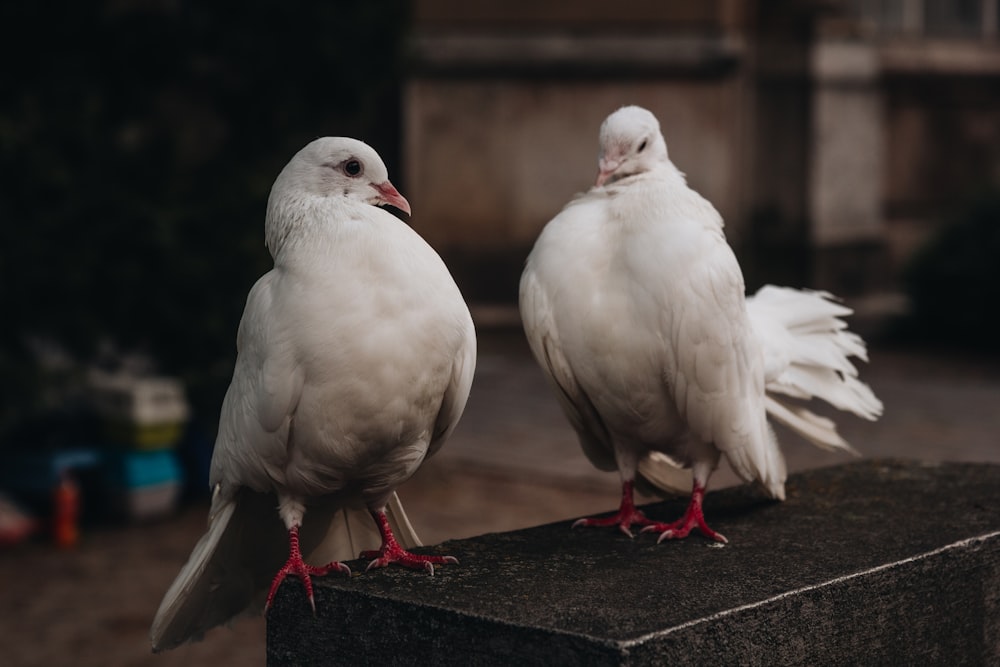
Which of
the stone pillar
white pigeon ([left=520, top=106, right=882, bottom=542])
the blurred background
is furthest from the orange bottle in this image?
the stone pillar

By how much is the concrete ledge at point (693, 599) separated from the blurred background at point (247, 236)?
249 centimetres

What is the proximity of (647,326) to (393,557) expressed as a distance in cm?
82

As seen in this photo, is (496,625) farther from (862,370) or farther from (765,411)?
(862,370)

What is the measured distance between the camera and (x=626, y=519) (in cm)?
367

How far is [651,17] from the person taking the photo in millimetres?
12266

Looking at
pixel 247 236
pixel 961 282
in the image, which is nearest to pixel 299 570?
pixel 247 236

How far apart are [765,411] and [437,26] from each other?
875 centimetres

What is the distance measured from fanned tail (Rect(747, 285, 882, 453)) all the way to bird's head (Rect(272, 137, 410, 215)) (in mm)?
1246

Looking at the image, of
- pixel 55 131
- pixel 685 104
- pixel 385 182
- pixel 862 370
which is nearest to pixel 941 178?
pixel 685 104

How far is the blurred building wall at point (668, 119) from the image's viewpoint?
1217cm

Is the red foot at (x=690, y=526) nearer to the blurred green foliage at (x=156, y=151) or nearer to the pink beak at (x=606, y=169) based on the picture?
the pink beak at (x=606, y=169)

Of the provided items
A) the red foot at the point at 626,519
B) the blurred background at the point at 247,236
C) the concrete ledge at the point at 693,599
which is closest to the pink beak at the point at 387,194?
the concrete ledge at the point at 693,599

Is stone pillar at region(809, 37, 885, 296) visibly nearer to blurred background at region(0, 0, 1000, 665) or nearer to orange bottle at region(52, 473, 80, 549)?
blurred background at region(0, 0, 1000, 665)

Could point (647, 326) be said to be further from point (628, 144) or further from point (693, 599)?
point (693, 599)
